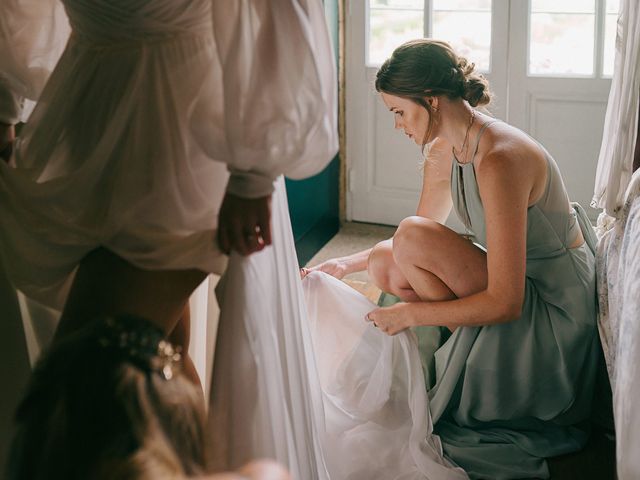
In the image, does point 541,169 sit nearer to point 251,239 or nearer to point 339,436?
point 339,436

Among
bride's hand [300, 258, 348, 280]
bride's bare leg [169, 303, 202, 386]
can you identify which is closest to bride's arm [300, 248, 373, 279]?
bride's hand [300, 258, 348, 280]

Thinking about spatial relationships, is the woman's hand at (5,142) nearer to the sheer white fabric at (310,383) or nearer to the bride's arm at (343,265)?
the sheer white fabric at (310,383)

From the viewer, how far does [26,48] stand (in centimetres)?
196

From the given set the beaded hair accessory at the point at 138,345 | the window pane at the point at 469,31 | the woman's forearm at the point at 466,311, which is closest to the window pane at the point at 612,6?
the window pane at the point at 469,31

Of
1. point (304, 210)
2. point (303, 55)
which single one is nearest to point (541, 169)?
point (303, 55)

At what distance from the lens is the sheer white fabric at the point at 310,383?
5.46 ft

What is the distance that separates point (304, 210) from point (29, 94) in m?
2.03

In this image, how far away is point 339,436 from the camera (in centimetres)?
236

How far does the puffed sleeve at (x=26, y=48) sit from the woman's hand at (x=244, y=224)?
1.89 ft

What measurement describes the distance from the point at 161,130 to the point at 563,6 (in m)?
2.66

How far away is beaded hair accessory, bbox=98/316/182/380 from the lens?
1075 mm

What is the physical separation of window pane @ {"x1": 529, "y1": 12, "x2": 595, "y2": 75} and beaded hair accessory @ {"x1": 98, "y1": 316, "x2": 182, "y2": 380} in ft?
10.3

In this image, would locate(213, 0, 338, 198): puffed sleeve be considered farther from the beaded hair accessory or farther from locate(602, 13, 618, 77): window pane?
locate(602, 13, 618, 77): window pane

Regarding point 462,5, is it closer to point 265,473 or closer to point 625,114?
point 625,114
